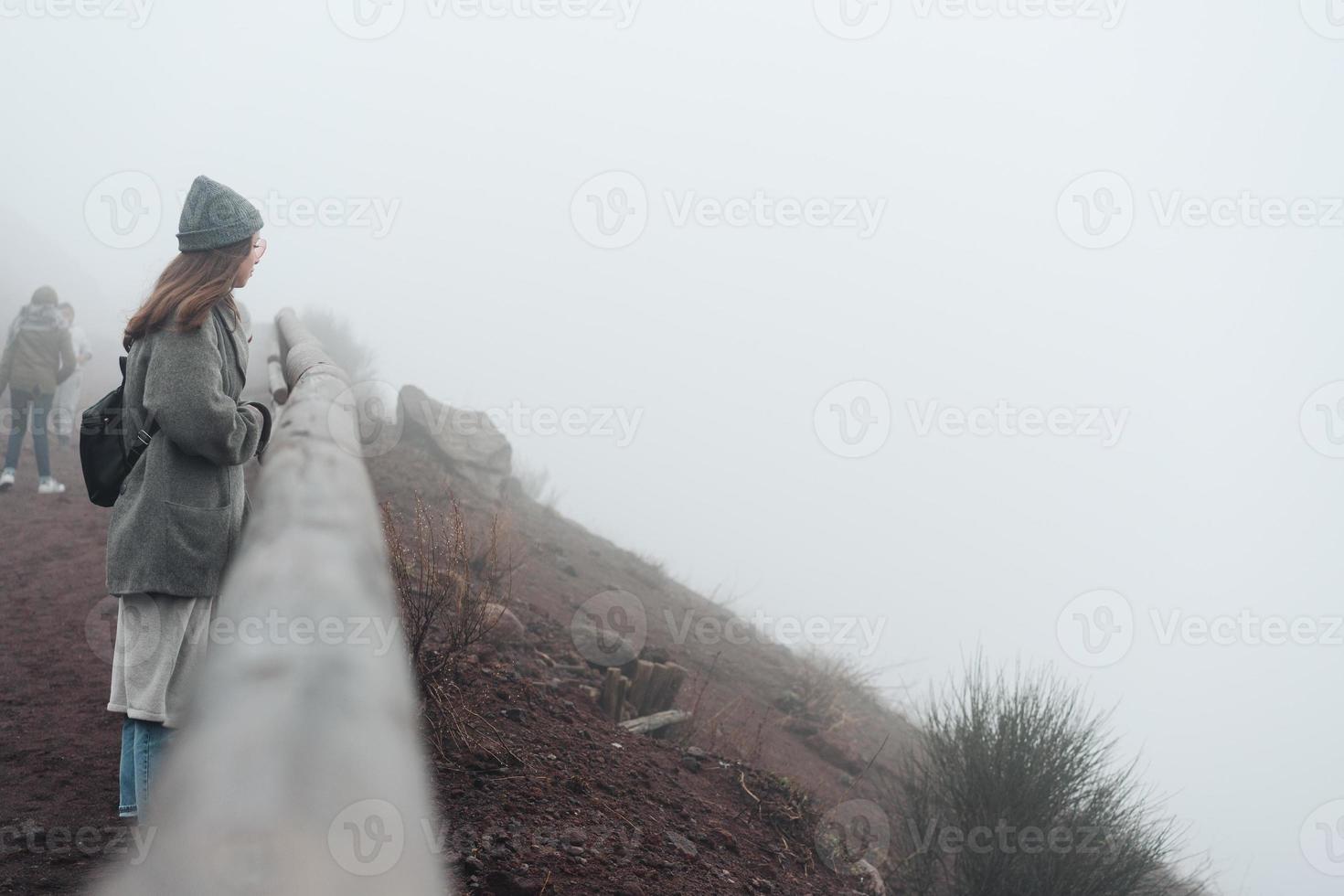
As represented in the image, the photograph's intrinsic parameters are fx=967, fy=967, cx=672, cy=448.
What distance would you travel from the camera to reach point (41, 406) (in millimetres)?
8625

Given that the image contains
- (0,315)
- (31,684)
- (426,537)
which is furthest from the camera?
(0,315)

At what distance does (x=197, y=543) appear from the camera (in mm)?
2564

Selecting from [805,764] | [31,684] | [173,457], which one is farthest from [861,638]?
[173,457]

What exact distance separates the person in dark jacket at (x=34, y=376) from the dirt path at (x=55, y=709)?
94 centimetres

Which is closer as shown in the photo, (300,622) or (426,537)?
(300,622)

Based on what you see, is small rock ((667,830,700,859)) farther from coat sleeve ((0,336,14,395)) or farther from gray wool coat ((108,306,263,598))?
coat sleeve ((0,336,14,395))

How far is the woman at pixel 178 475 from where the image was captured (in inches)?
97.5

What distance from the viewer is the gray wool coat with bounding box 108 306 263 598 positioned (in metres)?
2.46

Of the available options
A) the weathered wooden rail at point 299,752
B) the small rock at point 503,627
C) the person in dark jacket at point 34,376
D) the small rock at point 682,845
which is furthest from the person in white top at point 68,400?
the weathered wooden rail at point 299,752

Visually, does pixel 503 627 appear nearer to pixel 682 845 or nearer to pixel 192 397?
pixel 682 845

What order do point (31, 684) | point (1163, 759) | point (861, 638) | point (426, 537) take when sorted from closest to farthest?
1. point (31, 684)
2. point (426, 537)
3. point (861, 638)
4. point (1163, 759)

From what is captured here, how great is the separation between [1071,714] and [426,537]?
443 cm

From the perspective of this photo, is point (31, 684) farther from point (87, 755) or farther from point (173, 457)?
point (173, 457)

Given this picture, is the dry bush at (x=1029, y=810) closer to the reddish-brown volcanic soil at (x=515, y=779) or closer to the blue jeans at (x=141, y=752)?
the reddish-brown volcanic soil at (x=515, y=779)
